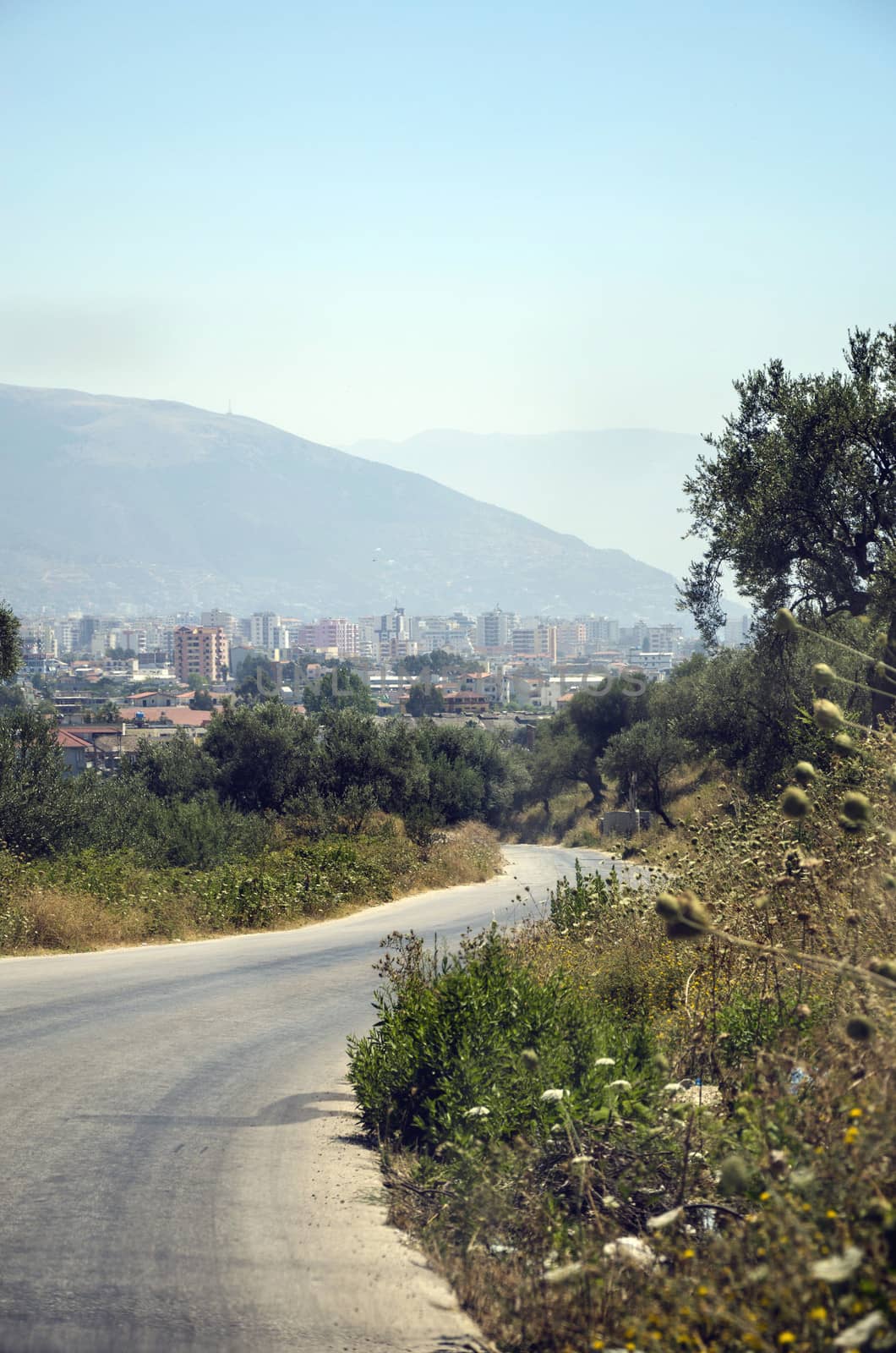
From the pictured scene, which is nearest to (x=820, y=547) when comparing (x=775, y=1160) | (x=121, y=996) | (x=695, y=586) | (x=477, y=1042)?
(x=695, y=586)

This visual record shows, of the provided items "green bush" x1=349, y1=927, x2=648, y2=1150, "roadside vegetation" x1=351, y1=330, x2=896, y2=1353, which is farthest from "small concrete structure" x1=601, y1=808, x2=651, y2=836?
"green bush" x1=349, y1=927, x2=648, y2=1150

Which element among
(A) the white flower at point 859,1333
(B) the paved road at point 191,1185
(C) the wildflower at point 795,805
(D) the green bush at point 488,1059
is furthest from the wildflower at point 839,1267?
(D) the green bush at point 488,1059

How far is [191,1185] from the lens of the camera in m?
7.14

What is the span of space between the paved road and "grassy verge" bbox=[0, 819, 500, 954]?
384 cm

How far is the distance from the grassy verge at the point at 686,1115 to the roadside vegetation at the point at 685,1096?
0.05 feet

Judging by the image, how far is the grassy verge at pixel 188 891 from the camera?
59.9 feet

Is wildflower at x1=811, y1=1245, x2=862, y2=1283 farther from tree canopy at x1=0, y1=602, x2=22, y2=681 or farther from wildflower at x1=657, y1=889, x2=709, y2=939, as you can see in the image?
tree canopy at x1=0, y1=602, x2=22, y2=681

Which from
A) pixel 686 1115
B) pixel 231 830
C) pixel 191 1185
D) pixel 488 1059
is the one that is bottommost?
pixel 231 830

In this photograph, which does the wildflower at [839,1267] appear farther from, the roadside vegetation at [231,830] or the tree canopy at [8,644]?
the tree canopy at [8,644]

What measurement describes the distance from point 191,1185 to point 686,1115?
9.53 ft

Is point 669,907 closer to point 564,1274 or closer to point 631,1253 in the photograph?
point 564,1274

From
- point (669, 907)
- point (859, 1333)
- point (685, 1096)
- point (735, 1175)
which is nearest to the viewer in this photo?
point (859, 1333)

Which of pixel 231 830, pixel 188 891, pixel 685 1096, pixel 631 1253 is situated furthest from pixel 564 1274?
pixel 231 830

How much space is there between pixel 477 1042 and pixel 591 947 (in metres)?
4.52
